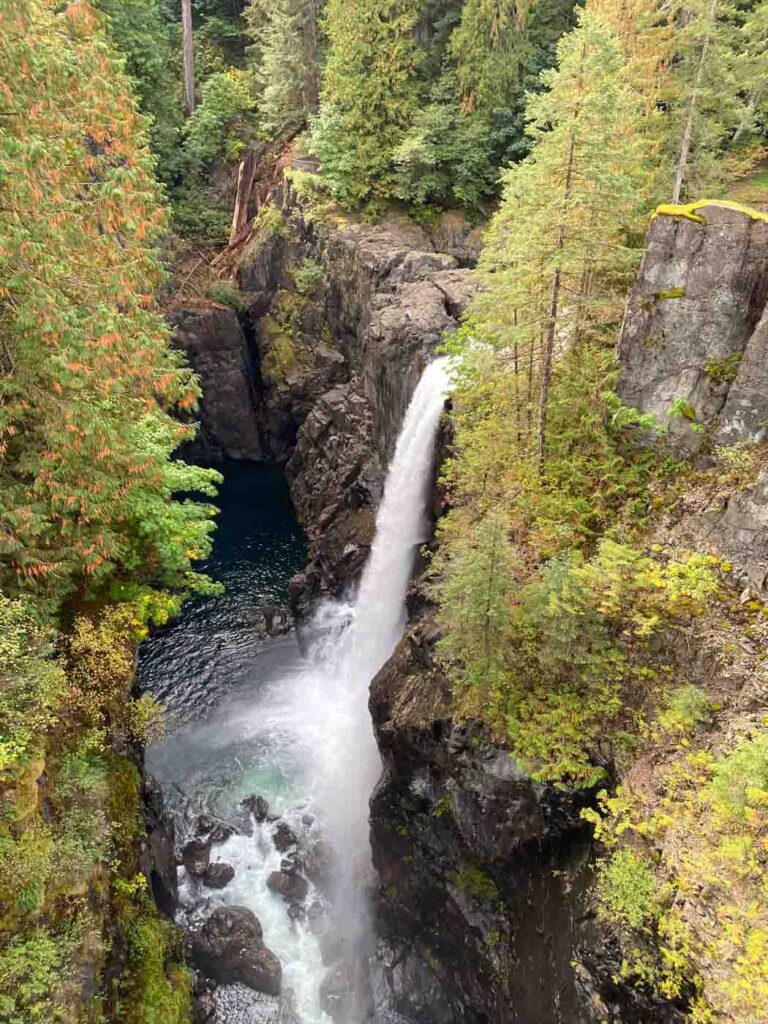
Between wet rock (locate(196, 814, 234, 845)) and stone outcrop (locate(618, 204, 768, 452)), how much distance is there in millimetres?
17233

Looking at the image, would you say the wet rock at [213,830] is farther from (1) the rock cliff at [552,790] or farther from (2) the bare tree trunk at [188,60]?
(2) the bare tree trunk at [188,60]

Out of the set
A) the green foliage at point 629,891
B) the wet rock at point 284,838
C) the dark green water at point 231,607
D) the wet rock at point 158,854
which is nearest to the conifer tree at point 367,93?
the dark green water at point 231,607

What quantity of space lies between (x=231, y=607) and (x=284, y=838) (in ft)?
39.3

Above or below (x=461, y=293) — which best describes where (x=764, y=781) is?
below

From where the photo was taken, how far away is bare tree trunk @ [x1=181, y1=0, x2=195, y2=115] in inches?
1539

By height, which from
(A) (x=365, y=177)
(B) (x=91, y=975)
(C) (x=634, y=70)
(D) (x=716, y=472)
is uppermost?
(C) (x=634, y=70)

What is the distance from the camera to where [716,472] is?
513 inches

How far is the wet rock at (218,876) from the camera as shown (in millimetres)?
17609

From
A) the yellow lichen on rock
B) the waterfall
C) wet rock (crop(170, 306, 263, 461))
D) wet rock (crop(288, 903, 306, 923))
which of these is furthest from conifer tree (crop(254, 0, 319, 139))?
wet rock (crop(288, 903, 306, 923))

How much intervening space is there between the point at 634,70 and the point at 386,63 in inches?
593

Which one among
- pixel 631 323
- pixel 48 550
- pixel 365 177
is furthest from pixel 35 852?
pixel 365 177

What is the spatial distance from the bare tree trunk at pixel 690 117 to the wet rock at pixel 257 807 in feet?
81.1

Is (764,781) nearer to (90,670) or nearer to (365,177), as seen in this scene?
(90,670)

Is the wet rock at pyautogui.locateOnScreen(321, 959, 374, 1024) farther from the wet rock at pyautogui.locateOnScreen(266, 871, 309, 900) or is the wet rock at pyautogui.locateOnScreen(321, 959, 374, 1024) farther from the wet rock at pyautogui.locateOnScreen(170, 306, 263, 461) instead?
the wet rock at pyautogui.locateOnScreen(170, 306, 263, 461)
